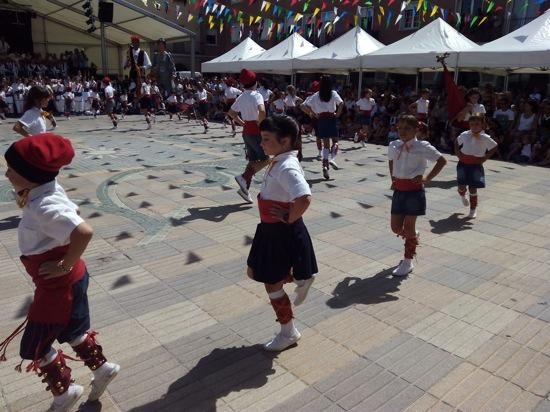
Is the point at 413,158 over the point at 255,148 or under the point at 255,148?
over

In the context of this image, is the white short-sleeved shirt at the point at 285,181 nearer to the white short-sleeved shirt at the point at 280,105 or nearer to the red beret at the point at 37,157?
the red beret at the point at 37,157

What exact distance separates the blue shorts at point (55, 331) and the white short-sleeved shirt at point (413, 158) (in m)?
3.14

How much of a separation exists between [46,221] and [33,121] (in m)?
4.19

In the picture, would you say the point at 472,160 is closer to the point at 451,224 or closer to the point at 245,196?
the point at 451,224

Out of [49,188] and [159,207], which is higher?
[49,188]

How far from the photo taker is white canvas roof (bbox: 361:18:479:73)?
1299cm

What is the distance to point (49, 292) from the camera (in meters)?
2.38

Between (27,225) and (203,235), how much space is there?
3.51 meters

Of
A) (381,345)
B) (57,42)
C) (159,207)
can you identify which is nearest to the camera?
(381,345)

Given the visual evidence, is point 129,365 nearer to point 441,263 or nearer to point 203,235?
point 203,235

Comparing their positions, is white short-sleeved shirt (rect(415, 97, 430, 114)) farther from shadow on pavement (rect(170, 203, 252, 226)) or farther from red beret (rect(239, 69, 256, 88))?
shadow on pavement (rect(170, 203, 252, 226))

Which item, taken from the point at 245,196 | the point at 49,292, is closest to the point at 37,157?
the point at 49,292

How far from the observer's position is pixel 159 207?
6.93 meters

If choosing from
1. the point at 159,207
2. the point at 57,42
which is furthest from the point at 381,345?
the point at 57,42
